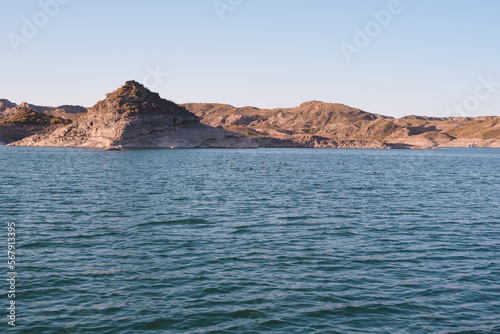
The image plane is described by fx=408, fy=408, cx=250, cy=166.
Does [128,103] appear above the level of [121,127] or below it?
above

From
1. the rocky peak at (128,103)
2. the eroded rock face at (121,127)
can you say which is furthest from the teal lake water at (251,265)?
the rocky peak at (128,103)

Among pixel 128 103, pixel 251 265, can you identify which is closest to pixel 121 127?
pixel 128 103

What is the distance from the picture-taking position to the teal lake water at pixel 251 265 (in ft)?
51.5

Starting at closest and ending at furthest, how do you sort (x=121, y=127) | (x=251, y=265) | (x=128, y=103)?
(x=251, y=265), (x=121, y=127), (x=128, y=103)

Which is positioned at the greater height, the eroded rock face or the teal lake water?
the eroded rock face

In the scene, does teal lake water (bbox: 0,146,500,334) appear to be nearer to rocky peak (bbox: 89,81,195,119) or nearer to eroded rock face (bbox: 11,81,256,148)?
eroded rock face (bbox: 11,81,256,148)

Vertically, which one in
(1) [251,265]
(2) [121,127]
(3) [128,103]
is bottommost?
(1) [251,265]

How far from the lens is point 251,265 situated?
21750 mm

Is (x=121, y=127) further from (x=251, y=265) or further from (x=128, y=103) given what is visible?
(x=251, y=265)

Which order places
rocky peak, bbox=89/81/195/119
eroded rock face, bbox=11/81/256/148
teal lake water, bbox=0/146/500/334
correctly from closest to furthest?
1. teal lake water, bbox=0/146/500/334
2. eroded rock face, bbox=11/81/256/148
3. rocky peak, bbox=89/81/195/119

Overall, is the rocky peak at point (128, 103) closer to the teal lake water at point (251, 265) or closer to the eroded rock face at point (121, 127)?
the eroded rock face at point (121, 127)

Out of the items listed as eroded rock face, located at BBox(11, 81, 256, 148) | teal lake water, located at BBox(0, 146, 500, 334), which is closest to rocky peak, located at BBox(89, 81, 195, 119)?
eroded rock face, located at BBox(11, 81, 256, 148)

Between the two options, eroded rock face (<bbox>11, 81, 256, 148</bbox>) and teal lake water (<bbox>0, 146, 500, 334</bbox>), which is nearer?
teal lake water (<bbox>0, 146, 500, 334</bbox>)

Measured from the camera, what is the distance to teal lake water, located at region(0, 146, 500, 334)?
1570 cm
